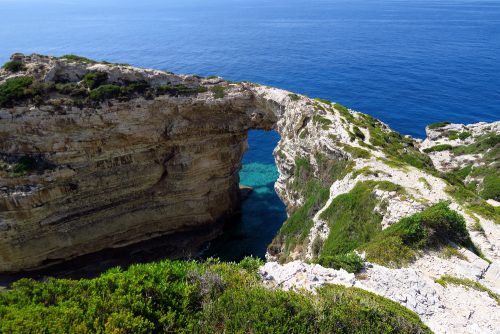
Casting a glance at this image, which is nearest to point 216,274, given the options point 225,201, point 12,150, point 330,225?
point 330,225

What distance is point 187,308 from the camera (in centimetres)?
1177

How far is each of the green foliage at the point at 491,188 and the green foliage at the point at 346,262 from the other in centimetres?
2793

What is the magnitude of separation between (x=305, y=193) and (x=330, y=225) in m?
9.07

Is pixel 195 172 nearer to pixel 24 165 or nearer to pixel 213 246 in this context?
pixel 213 246

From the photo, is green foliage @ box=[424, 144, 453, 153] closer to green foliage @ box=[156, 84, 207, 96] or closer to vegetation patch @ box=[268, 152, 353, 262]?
vegetation patch @ box=[268, 152, 353, 262]

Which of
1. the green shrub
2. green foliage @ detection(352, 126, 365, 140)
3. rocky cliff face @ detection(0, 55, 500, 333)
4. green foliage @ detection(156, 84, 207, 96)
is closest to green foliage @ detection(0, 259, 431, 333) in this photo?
rocky cliff face @ detection(0, 55, 500, 333)

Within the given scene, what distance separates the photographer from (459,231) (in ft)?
60.0

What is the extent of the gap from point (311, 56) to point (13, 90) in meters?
89.3

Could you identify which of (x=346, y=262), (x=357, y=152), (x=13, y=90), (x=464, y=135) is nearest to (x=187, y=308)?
(x=346, y=262)

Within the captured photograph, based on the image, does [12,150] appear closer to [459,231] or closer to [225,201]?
[225,201]

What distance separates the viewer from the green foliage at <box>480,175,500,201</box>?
116ft

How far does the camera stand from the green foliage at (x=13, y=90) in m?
31.2

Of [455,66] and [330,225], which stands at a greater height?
[455,66]

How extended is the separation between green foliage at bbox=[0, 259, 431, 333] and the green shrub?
24.4m
